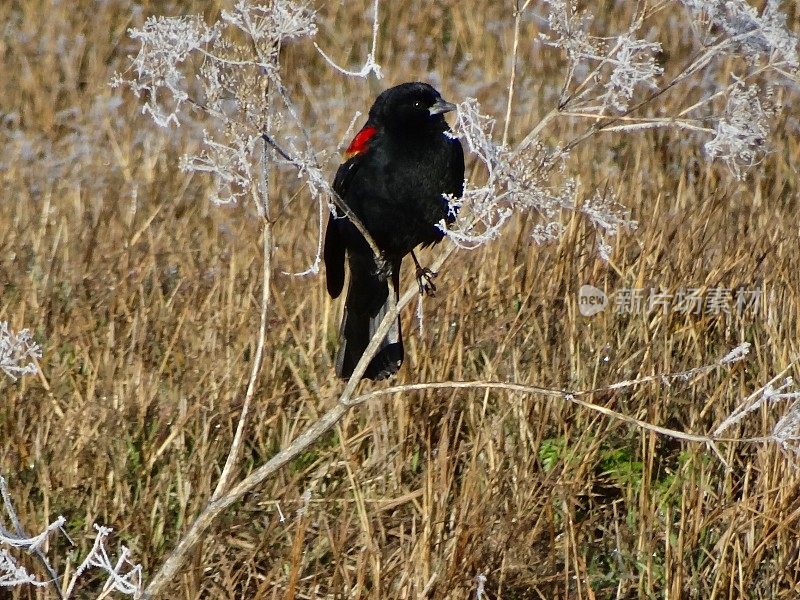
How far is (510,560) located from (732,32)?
1389 mm

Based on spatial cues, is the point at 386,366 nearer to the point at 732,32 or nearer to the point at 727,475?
the point at 727,475

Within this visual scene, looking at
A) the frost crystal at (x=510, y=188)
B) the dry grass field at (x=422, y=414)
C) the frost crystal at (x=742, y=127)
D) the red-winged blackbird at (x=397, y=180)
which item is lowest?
the dry grass field at (x=422, y=414)

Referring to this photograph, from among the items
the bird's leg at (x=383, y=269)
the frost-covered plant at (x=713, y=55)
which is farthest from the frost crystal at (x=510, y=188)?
the bird's leg at (x=383, y=269)

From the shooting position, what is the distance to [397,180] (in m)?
3.77

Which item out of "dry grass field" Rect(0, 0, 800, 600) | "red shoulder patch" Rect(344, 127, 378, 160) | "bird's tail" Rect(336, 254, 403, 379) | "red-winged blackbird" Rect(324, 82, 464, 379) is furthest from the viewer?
"red shoulder patch" Rect(344, 127, 378, 160)

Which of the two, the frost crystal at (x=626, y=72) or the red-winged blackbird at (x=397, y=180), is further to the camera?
the red-winged blackbird at (x=397, y=180)

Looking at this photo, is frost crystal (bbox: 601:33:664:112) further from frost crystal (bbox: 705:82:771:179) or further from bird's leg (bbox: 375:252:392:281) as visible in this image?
bird's leg (bbox: 375:252:392:281)

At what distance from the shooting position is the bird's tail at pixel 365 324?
3619 millimetres

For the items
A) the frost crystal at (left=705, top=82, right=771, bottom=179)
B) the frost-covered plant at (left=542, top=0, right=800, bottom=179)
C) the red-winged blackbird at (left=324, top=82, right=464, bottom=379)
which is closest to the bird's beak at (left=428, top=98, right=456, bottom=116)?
the red-winged blackbird at (left=324, top=82, right=464, bottom=379)

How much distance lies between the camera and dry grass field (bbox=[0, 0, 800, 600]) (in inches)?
125

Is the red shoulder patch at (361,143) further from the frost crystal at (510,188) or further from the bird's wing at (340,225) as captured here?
the frost crystal at (510,188)

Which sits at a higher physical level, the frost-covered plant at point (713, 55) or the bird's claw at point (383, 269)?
the frost-covered plant at point (713, 55)

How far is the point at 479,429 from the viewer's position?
3.61 meters

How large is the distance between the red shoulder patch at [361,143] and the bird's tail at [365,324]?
33 cm
